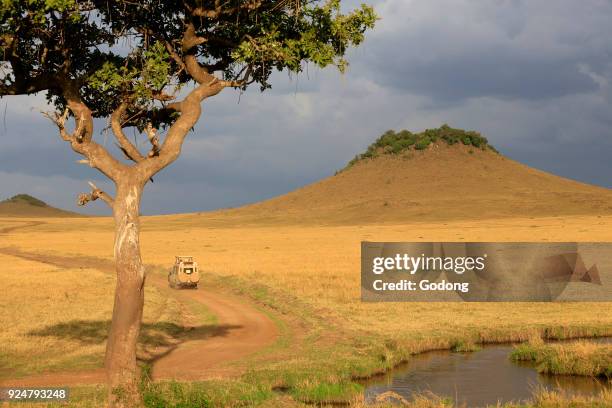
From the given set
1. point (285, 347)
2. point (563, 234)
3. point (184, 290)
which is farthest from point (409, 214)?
point (285, 347)

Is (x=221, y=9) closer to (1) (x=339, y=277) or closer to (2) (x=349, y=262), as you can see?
(1) (x=339, y=277)

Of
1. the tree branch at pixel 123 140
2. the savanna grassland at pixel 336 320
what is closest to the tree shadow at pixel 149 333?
the savanna grassland at pixel 336 320

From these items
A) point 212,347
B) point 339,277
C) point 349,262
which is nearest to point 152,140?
point 212,347

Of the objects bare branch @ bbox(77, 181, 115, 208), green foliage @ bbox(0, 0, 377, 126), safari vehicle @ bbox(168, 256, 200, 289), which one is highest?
green foliage @ bbox(0, 0, 377, 126)

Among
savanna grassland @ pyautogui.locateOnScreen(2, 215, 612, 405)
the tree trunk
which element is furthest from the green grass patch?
the tree trunk

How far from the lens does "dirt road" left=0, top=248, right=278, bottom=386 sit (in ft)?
72.7

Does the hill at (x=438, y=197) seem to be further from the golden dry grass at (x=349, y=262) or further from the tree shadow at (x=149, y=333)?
the tree shadow at (x=149, y=333)

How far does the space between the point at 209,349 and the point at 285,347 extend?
2820mm

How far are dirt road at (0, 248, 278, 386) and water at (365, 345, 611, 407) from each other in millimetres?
5441

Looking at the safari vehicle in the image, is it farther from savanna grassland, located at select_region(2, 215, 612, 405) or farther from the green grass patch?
the green grass patch

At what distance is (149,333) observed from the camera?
30.5 m

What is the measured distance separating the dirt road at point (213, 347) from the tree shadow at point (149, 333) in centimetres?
23

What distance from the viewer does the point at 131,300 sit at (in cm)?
1725

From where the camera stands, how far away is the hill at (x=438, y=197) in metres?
144
